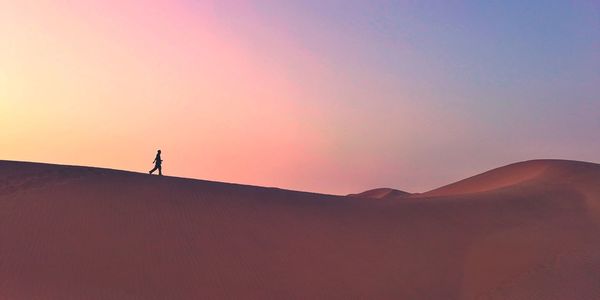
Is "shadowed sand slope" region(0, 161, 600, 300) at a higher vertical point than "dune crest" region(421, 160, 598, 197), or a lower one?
lower

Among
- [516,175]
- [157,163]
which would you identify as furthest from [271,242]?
[516,175]

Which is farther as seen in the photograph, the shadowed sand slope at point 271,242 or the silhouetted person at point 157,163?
the silhouetted person at point 157,163

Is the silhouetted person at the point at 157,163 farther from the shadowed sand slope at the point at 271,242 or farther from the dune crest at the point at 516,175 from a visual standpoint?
the dune crest at the point at 516,175

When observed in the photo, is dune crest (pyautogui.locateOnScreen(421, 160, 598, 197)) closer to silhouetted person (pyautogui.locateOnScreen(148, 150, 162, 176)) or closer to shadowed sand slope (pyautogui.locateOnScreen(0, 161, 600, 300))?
shadowed sand slope (pyautogui.locateOnScreen(0, 161, 600, 300))

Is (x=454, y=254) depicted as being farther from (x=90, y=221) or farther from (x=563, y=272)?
(x=90, y=221)

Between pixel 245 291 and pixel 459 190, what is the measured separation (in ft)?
75.6

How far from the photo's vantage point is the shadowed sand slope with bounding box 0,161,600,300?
38.8 ft

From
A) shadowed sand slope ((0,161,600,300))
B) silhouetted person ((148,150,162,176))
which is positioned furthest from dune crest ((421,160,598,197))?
silhouetted person ((148,150,162,176))

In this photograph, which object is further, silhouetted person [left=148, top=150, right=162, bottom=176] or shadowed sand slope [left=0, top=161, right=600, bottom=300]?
silhouetted person [left=148, top=150, right=162, bottom=176]

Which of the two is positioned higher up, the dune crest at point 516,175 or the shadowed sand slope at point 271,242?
the dune crest at point 516,175

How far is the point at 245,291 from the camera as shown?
37.9 ft

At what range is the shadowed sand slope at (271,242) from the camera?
11.8 metres

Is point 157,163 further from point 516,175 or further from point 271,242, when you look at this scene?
point 516,175

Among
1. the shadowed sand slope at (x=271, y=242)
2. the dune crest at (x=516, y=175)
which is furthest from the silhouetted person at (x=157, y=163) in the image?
the dune crest at (x=516, y=175)
